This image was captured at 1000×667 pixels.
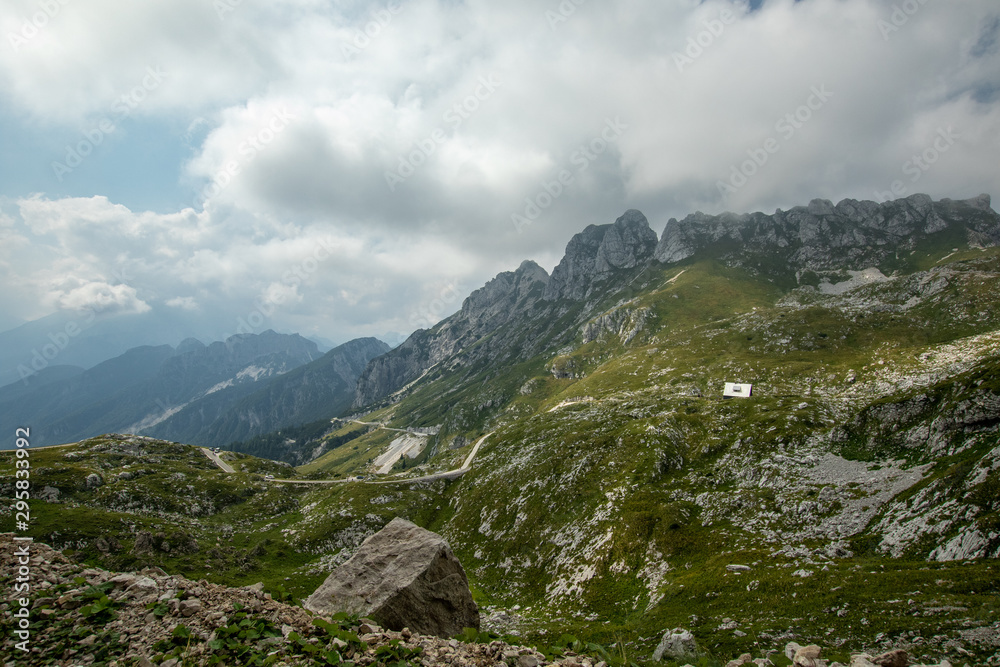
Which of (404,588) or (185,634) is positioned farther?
(404,588)

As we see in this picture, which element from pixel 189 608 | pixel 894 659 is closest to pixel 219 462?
pixel 189 608

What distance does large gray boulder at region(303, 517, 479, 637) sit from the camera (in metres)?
22.2

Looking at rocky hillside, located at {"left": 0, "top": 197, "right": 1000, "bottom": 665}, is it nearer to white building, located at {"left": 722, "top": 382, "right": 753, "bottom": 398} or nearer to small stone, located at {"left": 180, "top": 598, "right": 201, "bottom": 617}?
small stone, located at {"left": 180, "top": 598, "right": 201, "bottom": 617}

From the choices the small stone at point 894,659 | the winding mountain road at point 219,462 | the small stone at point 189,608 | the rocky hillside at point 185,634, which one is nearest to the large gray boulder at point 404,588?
the rocky hillside at point 185,634

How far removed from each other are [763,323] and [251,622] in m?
200

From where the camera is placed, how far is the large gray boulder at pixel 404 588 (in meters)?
22.2

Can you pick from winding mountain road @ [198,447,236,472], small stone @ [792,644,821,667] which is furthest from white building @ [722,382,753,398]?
winding mountain road @ [198,447,236,472]

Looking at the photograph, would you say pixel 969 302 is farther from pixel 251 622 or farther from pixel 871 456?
pixel 251 622

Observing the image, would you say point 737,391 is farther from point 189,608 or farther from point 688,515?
point 189,608

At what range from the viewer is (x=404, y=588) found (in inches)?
902

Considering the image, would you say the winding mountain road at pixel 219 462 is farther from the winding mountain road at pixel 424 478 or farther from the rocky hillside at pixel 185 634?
the rocky hillside at pixel 185 634

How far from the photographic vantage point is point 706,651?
23844 millimetres

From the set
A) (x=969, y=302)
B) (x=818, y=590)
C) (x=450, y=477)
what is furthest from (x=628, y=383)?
(x=818, y=590)

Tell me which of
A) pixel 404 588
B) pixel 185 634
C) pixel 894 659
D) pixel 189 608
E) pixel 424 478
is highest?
pixel 189 608
